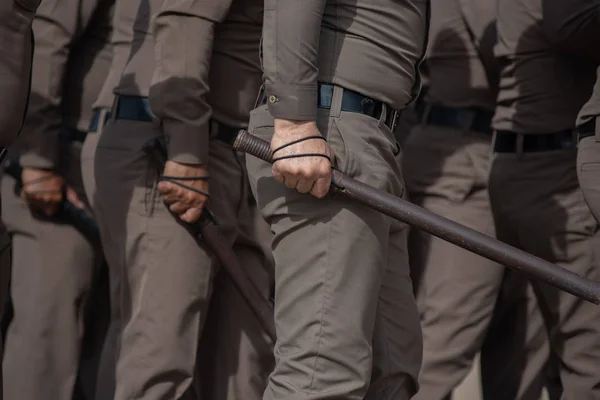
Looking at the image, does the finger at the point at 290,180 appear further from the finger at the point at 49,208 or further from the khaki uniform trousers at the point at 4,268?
the finger at the point at 49,208

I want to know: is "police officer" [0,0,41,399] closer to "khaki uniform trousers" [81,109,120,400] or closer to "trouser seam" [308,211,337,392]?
"trouser seam" [308,211,337,392]

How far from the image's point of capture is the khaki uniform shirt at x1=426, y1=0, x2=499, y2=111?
14.4 ft

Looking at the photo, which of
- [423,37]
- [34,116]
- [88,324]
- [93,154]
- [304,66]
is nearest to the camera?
[304,66]

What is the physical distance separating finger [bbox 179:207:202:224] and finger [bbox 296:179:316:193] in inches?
37.2

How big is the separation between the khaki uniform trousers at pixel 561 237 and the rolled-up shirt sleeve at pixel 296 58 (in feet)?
4.35

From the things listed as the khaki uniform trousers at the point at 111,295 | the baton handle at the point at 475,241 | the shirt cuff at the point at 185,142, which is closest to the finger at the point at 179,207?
the shirt cuff at the point at 185,142

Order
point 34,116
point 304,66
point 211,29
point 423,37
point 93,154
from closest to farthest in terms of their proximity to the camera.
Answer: point 304,66 → point 423,37 → point 211,29 → point 93,154 → point 34,116

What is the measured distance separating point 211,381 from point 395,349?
→ 43.0 inches

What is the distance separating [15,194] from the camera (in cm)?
461

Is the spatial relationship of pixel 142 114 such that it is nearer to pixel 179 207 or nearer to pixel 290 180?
pixel 179 207

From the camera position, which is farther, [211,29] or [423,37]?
[211,29]

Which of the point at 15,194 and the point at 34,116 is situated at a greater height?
the point at 34,116

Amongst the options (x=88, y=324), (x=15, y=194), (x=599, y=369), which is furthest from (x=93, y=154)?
(x=599, y=369)

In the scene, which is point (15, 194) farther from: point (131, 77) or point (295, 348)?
point (295, 348)
